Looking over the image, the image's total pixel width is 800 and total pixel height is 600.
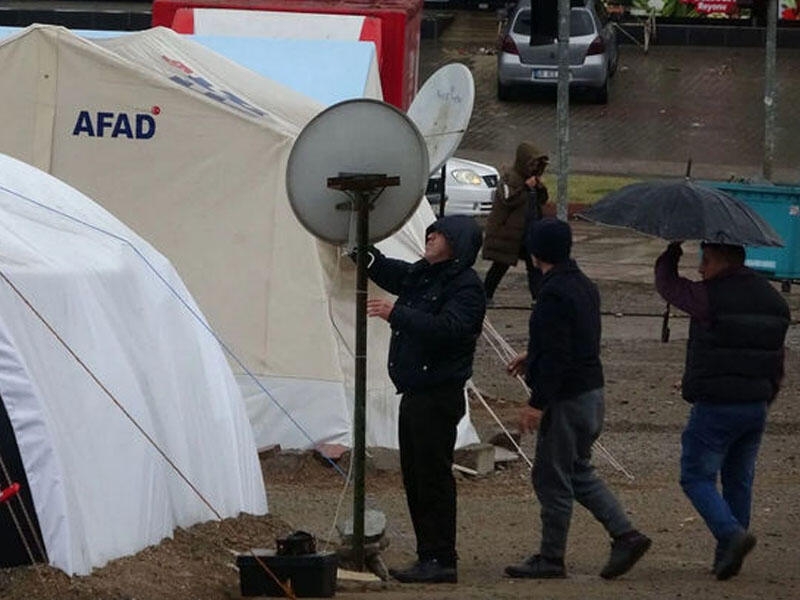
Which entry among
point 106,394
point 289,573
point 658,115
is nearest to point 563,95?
point 106,394

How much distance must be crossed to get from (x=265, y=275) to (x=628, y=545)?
388cm

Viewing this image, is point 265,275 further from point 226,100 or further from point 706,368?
point 706,368

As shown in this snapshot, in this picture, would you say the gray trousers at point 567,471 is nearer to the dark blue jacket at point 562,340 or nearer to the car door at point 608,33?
the dark blue jacket at point 562,340

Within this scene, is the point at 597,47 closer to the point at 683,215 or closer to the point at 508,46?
the point at 508,46

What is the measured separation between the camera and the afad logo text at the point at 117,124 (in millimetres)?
12562

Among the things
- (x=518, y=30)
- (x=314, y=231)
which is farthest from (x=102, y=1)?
(x=314, y=231)

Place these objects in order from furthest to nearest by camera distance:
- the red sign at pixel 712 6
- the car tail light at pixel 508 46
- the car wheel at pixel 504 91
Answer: the red sign at pixel 712 6, the car wheel at pixel 504 91, the car tail light at pixel 508 46

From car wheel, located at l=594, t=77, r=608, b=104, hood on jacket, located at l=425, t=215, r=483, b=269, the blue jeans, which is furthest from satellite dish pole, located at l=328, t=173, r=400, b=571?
car wheel, located at l=594, t=77, r=608, b=104

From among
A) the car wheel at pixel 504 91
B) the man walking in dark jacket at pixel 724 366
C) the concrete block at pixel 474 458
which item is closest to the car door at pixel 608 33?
the car wheel at pixel 504 91

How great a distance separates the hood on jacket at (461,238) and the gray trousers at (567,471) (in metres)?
0.77

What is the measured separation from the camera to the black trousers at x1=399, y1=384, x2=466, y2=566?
29.8ft

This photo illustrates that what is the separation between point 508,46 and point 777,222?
16.5 metres

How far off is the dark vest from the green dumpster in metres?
11.4

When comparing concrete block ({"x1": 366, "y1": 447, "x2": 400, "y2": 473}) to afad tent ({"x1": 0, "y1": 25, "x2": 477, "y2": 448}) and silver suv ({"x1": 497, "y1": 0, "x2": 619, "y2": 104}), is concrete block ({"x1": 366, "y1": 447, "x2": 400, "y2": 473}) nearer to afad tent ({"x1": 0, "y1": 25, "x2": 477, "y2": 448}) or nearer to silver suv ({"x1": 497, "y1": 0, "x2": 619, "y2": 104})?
afad tent ({"x1": 0, "y1": 25, "x2": 477, "y2": 448})
